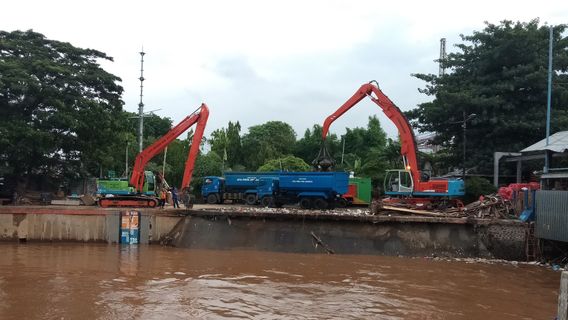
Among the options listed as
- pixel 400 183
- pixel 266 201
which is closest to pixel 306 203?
pixel 266 201

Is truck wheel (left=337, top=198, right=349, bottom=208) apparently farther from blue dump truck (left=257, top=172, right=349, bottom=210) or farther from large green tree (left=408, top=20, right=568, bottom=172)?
large green tree (left=408, top=20, right=568, bottom=172)

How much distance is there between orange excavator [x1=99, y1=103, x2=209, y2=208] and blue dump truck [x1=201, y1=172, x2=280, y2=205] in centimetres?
513

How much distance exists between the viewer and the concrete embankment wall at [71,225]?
2544 cm

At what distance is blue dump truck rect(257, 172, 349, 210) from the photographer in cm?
2748

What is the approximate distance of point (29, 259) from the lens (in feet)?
65.9

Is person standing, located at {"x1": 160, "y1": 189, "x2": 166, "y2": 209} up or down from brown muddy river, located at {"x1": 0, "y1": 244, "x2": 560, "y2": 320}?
up

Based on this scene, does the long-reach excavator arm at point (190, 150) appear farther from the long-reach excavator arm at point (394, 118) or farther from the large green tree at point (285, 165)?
the large green tree at point (285, 165)

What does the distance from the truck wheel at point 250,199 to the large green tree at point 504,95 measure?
44.6ft

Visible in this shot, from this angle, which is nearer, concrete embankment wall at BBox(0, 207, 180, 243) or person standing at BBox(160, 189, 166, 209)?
concrete embankment wall at BBox(0, 207, 180, 243)

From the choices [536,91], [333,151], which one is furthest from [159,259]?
[333,151]

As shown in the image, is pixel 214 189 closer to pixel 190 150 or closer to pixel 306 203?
pixel 190 150

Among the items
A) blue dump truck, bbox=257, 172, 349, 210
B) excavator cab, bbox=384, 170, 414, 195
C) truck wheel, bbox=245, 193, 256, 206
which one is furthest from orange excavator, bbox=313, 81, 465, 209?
truck wheel, bbox=245, 193, 256, 206

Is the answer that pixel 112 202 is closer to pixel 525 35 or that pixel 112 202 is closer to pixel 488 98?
pixel 488 98

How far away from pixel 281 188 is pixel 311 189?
2.15 m
